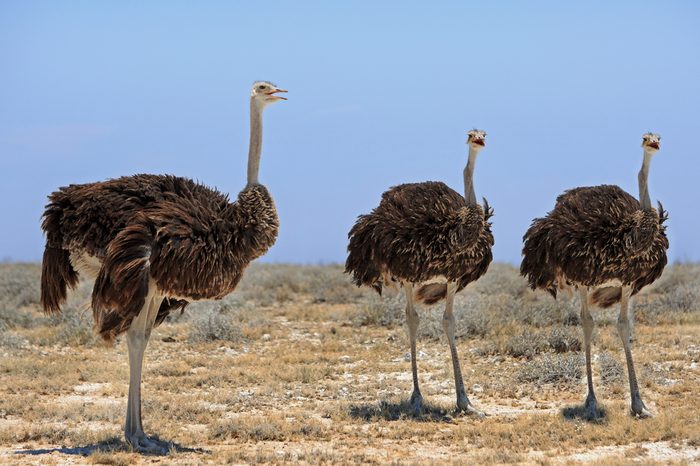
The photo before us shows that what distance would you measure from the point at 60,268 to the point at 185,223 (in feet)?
4.65

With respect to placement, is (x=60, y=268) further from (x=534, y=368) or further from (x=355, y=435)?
(x=534, y=368)

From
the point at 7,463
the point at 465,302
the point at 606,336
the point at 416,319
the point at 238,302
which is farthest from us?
the point at 238,302

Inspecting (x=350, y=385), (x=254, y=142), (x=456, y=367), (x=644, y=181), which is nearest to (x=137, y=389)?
(x=254, y=142)

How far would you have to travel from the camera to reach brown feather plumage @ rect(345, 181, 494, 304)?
36.4 ft

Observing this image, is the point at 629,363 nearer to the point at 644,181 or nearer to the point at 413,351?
the point at 644,181

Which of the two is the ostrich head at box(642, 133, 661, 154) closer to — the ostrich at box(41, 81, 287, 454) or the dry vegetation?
the dry vegetation

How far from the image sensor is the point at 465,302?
1847 centimetres

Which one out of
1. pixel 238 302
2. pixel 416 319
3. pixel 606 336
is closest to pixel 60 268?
pixel 416 319

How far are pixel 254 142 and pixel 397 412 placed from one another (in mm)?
3382

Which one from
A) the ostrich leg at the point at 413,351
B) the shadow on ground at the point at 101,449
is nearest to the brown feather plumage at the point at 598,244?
the ostrich leg at the point at 413,351

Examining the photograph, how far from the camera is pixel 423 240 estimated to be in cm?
1108

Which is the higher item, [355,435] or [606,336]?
[606,336]

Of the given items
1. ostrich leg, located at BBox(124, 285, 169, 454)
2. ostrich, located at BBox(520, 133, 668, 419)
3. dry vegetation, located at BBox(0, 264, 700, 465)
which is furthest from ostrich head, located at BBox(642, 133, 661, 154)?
ostrich leg, located at BBox(124, 285, 169, 454)

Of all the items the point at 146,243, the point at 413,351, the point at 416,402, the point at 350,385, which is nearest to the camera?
the point at 146,243
